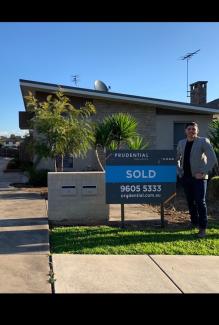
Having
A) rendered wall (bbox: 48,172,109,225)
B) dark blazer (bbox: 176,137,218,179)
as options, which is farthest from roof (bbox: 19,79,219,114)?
dark blazer (bbox: 176,137,218,179)

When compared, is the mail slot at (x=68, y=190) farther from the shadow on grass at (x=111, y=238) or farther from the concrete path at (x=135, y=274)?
the concrete path at (x=135, y=274)

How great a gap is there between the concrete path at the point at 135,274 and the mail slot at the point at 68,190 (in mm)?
2634

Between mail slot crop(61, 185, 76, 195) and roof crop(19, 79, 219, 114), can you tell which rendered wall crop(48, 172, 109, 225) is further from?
roof crop(19, 79, 219, 114)

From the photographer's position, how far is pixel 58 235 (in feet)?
25.5

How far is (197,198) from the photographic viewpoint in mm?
7996

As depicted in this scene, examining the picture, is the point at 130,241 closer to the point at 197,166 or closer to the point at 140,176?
the point at 140,176

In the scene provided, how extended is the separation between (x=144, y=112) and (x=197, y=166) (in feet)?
36.0

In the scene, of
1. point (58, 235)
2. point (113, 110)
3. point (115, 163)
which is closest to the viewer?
point (58, 235)

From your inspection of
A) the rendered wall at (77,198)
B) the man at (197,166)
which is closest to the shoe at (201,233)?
the man at (197,166)

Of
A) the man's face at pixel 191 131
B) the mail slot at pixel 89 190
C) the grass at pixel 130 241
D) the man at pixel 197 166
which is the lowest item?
the grass at pixel 130 241

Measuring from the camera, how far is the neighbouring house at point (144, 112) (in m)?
18.0
